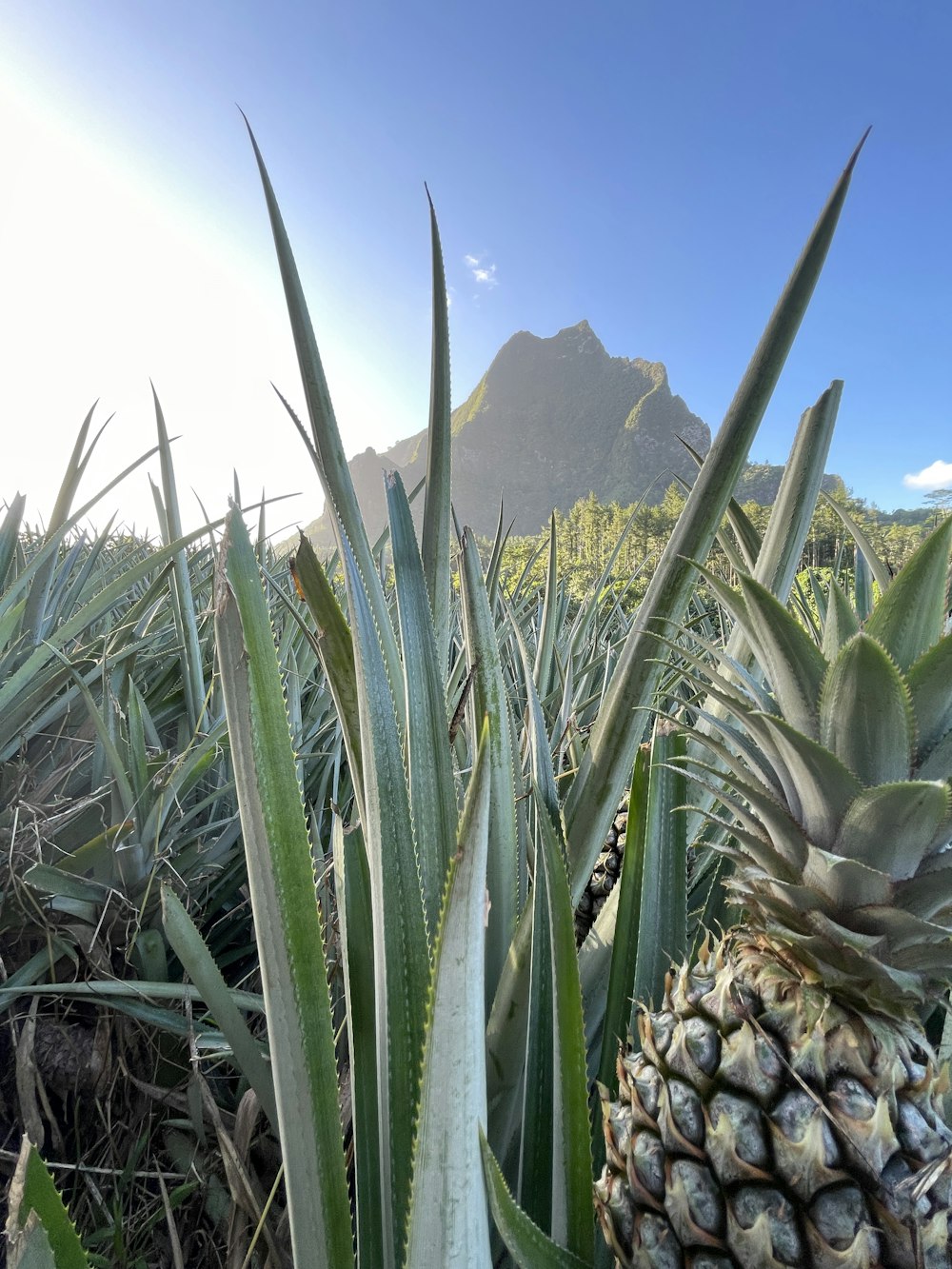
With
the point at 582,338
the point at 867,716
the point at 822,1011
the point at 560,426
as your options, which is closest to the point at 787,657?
the point at 867,716

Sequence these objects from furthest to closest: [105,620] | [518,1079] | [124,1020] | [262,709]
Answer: [105,620], [124,1020], [518,1079], [262,709]

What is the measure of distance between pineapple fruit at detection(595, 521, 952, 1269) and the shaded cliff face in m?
47.6

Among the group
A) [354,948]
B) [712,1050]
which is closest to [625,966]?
[712,1050]

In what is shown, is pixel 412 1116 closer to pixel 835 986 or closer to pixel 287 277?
pixel 835 986

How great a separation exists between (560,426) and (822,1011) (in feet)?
203

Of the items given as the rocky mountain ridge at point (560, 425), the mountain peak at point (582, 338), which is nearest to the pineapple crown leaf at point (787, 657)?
the rocky mountain ridge at point (560, 425)

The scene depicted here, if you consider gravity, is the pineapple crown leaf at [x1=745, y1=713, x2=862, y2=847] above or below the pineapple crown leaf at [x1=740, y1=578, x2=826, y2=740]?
below

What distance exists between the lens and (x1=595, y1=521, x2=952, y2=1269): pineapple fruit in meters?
0.33

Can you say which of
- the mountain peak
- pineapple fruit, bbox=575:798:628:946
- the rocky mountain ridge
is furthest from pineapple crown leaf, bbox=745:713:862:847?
the mountain peak

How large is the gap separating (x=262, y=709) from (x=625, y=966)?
328 millimetres

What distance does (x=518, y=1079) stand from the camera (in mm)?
439

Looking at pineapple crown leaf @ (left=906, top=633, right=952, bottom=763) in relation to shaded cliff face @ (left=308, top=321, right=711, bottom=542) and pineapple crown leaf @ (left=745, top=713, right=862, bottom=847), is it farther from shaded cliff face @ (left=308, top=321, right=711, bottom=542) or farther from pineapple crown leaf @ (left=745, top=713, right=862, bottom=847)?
shaded cliff face @ (left=308, top=321, right=711, bottom=542)

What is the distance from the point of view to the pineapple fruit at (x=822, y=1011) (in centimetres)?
33

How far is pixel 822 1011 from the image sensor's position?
0.36m
